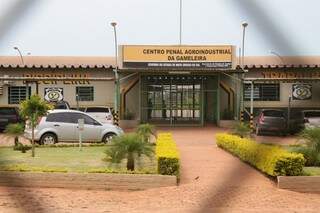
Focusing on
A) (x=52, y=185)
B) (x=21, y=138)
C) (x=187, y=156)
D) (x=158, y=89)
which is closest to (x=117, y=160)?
(x=52, y=185)

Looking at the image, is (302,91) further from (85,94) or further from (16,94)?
(16,94)

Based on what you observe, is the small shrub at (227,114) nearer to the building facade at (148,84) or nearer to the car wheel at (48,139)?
the building facade at (148,84)

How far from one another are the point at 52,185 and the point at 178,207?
8.70 ft

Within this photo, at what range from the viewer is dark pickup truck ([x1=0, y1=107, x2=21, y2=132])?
25234 mm

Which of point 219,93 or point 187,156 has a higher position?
point 219,93

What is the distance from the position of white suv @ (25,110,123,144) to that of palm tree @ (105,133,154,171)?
703 cm

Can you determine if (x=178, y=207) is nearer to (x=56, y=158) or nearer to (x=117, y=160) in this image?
(x=117, y=160)

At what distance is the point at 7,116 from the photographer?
25.5 metres

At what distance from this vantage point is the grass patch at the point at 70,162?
10.7m

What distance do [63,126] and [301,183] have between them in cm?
1021

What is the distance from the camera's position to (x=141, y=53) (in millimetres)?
26531

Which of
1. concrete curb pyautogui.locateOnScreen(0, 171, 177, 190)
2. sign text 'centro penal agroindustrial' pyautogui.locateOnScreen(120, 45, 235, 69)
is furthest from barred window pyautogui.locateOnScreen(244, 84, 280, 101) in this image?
sign text 'centro penal agroindustrial' pyautogui.locateOnScreen(120, 45, 235, 69)

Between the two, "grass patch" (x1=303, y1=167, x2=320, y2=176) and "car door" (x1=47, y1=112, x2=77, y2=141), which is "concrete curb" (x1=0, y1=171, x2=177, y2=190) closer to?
"grass patch" (x1=303, y1=167, x2=320, y2=176)

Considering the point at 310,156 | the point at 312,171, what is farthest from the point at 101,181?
the point at 310,156
